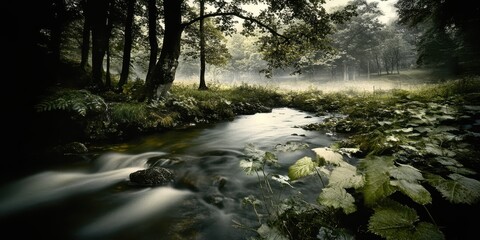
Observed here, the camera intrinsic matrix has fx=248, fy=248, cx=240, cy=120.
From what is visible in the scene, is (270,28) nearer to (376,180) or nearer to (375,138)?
(375,138)

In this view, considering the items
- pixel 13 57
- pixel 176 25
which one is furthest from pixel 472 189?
pixel 176 25

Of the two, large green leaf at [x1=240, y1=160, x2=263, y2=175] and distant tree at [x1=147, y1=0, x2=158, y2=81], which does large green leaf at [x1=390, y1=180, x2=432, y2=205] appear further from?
distant tree at [x1=147, y1=0, x2=158, y2=81]

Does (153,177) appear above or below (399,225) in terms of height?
below

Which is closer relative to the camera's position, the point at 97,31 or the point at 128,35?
the point at 97,31

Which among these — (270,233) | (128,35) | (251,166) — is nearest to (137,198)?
(251,166)

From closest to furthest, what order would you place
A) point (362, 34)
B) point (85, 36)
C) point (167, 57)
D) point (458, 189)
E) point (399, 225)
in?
point (399, 225)
point (458, 189)
point (167, 57)
point (85, 36)
point (362, 34)

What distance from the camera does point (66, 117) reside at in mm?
6016

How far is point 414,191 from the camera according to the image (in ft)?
4.70

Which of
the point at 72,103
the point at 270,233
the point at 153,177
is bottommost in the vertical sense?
the point at 153,177

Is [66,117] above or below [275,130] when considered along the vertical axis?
above

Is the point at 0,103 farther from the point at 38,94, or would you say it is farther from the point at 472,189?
the point at 472,189

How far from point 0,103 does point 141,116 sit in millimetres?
3395

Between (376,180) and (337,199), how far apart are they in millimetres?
272

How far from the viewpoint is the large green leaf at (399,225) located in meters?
1.25
